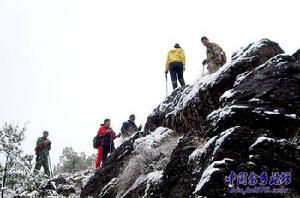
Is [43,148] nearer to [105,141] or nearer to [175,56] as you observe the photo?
[105,141]

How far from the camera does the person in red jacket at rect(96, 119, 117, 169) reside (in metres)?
15.5

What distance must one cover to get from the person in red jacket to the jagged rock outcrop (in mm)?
4087

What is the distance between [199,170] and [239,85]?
2.44 metres

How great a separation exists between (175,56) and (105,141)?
412 centimetres

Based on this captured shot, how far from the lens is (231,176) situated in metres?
5.84

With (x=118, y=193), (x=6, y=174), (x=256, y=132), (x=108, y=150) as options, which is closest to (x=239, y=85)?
(x=256, y=132)

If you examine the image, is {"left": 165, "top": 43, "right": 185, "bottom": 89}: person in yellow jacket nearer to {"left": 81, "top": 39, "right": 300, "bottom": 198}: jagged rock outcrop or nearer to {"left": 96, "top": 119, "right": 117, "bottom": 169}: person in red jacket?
{"left": 96, "top": 119, "right": 117, "bottom": 169}: person in red jacket

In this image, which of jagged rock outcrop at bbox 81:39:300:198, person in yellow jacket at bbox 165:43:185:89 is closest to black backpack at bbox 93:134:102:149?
person in yellow jacket at bbox 165:43:185:89

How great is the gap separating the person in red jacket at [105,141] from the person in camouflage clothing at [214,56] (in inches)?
167

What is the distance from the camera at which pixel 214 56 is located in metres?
13.6

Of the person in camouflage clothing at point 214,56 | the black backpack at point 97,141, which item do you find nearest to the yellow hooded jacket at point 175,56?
the person in camouflage clothing at point 214,56

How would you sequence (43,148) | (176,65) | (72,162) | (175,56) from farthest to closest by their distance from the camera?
1. (72,162)
2. (43,148)
3. (175,56)
4. (176,65)

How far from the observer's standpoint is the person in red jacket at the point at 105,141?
1546 cm

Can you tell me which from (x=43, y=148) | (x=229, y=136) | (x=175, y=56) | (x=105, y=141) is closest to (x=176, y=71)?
(x=175, y=56)
